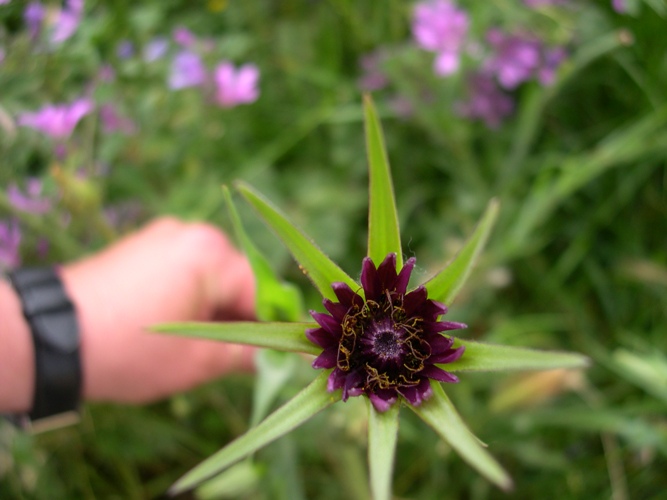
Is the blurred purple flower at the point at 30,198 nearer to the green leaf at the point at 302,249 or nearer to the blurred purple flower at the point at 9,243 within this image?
the blurred purple flower at the point at 9,243

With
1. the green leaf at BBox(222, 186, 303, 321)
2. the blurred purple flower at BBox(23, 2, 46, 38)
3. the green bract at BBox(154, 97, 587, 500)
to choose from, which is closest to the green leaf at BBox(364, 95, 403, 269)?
the green bract at BBox(154, 97, 587, 500)

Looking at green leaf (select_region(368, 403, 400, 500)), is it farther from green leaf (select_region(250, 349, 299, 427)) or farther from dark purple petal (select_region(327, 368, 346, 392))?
green leaf (select_region(250, 349, 299, 427))

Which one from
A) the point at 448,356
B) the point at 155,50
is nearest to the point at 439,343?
the point at 448,356

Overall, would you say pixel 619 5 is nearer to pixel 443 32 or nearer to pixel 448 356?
pixel 443 32

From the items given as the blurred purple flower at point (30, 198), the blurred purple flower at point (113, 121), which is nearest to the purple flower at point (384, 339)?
the blurred purple flower at point (30, 198)

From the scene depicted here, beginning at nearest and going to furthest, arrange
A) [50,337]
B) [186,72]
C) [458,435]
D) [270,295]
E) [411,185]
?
[458,435], [270,295], [50,337], [186,72], [411,185]

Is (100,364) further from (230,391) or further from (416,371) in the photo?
(416,371)
